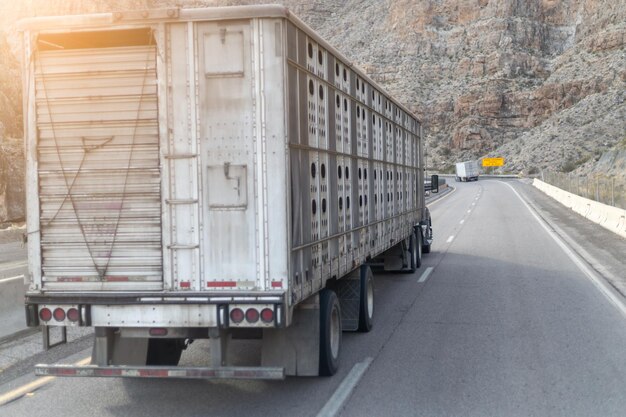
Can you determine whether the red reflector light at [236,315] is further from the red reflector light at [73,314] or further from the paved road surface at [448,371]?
the red reflector light at [73,314]

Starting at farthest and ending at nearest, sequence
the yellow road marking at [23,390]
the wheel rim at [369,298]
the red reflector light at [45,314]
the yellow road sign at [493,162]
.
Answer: the yellow road sign at [493,162], the wheel rim at [369,298], the yellow road marking at [23,390], the red reflector light at [45,314]

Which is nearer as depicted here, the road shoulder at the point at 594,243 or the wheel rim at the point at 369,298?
the wheel rim at the point at 369,298

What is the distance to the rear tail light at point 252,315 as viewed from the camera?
230 inches

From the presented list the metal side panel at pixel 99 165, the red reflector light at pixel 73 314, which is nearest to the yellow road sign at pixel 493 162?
the metal side panel at pixel 99 165

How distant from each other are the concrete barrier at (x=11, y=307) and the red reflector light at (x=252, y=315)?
14.3 ft

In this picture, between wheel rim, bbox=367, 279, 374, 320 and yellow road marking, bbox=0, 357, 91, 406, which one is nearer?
yellow road marking, bbox=0, 357, 91, 406

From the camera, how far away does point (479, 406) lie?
636 centimetres

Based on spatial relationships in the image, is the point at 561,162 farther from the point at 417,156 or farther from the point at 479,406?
the point at 479,406

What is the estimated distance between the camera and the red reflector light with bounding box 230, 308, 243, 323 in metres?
5.87

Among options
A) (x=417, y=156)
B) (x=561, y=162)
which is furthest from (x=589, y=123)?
(x=417, y=156)

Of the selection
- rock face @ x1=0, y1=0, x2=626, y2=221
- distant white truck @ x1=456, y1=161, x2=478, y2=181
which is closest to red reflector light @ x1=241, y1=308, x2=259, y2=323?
rock face @ x1=0, y1=0, x2=626, y2=221

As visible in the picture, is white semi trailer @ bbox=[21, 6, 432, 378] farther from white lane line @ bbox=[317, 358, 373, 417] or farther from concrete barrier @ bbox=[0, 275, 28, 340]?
concrete barrier @ bbox=[0, 275, 28, 340]

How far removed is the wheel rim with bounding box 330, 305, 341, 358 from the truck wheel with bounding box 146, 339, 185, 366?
5.14 feet

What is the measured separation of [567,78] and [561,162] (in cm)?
2521
